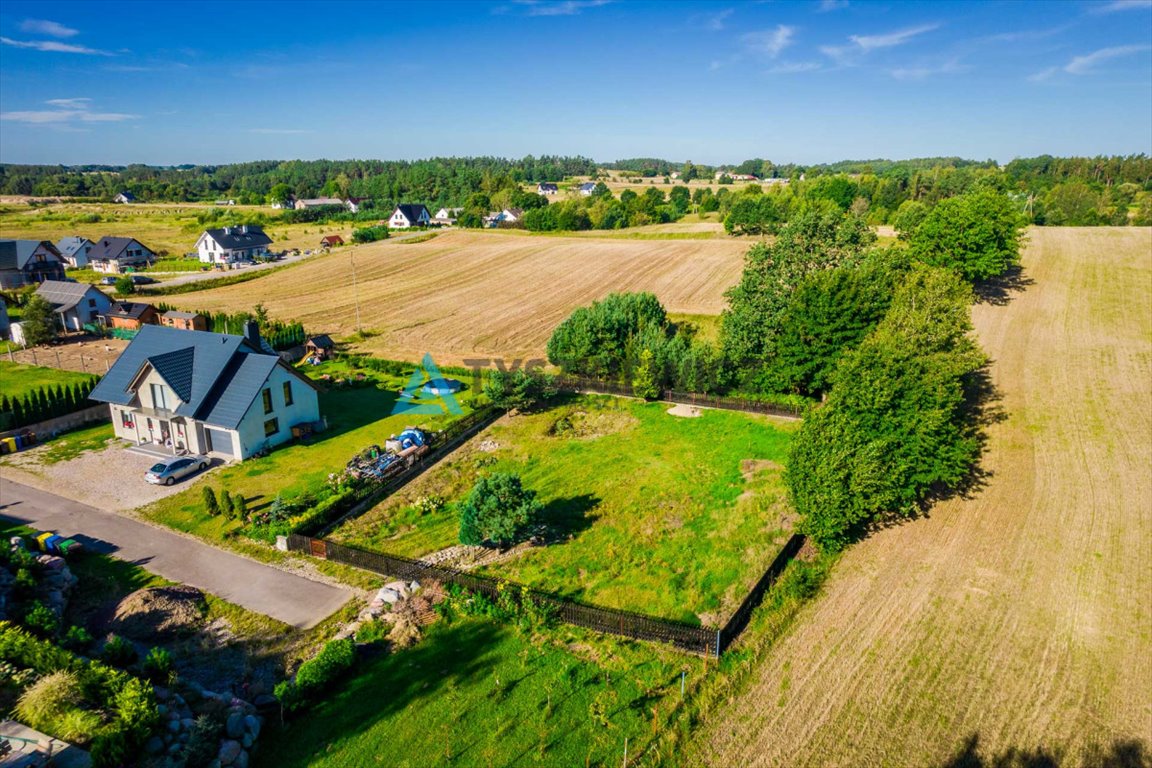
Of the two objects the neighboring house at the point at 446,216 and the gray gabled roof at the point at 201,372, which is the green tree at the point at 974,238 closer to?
the gray gabled roof at the point at 201,372

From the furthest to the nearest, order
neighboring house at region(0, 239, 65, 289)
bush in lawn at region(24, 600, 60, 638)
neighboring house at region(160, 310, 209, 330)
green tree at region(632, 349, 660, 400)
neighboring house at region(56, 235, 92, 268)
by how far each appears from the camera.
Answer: neighboring house at region(56, 235, 92, 268) < neighboring house at region(0, 239, 65, 289) < neighboring house at region(160, 310, 209, 330) < green tree at region(632, 349, 660, 400) < bush in lawn at region(24, 600, 60, 638)

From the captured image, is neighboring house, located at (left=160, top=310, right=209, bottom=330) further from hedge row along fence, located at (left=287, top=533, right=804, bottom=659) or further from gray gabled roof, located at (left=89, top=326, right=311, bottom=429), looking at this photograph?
hedge row along fence, located at (left=287, top=533, right=804, bottom=659)

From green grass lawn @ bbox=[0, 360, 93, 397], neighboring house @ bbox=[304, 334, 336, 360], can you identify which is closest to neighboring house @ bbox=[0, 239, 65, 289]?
green grass lawn @ bbox=[0, 360, 93, 397]

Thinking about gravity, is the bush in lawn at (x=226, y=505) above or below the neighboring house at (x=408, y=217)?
below

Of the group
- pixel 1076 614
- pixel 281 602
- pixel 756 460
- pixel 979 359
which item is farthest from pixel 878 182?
pixel 281 602

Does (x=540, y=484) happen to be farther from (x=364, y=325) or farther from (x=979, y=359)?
(x=364, y=325)

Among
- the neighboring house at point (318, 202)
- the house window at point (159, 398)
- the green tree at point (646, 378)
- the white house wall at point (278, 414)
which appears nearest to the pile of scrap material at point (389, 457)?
the white house wall at point (278, 414)
